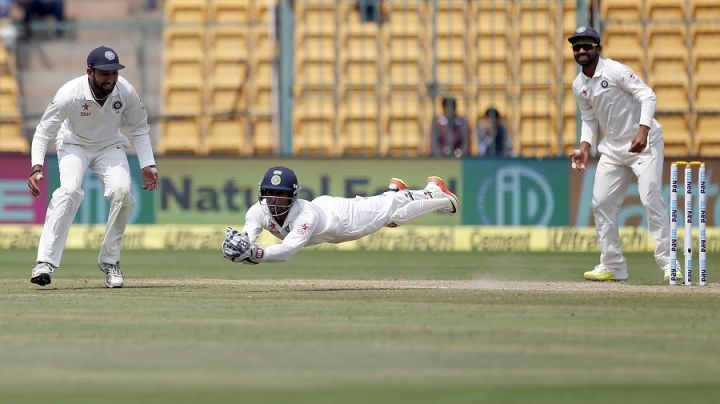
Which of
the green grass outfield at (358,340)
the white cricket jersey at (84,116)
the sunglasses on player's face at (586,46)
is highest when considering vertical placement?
the sunglasses on player's face at (586,46)

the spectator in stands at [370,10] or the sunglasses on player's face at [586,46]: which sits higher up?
the spectator in stands at [370,10]

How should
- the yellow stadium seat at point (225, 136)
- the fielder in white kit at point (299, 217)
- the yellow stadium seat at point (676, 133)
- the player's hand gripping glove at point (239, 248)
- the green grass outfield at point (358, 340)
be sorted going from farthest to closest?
the yellow stadium seat at point (225, 136), the yellow stadium seat at point (676, 133), the fielder in white kit at point (299, 217), the player's hand gripping glove at point (239, 248), the green grass outfield at point (358, 340)

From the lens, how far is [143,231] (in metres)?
16.7

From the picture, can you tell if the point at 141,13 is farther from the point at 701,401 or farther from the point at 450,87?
the point at 701,401

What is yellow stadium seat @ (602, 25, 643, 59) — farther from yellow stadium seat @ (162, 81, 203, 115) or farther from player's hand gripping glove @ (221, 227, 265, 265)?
player's hand gripping glove @ (221, 227, 265, 265)

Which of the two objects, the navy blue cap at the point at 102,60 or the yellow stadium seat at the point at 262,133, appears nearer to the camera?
the navy blue cap at the point at 102,60

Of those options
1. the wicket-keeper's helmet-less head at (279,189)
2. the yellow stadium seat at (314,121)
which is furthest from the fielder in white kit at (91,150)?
the yellow stadium seat at (314,121)

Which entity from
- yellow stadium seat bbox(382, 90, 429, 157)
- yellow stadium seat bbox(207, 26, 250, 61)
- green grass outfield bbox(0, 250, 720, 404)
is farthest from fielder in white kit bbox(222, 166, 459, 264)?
yellow stadium seat bbox(207, 26, 250, 61)

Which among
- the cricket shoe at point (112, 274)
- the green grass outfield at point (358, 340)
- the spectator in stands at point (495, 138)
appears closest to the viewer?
the green grass outfield at point (358, 340)

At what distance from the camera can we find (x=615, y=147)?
11.1 m

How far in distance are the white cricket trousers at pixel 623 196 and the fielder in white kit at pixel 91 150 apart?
359 centimetres

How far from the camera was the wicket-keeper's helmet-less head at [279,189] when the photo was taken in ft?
32.1

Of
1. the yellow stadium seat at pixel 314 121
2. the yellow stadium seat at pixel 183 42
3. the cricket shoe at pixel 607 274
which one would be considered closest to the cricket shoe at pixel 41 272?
the cricket shoe at pixel 607 274

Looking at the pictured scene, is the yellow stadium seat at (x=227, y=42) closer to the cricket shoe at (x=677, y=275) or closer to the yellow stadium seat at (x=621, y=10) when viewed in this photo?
the yellow stadium seat at (x=621, y=10)
